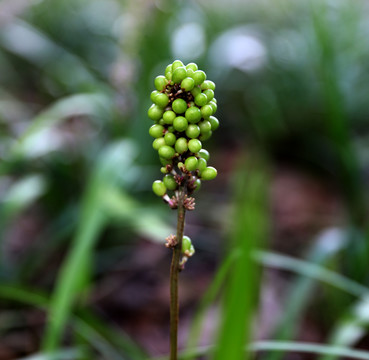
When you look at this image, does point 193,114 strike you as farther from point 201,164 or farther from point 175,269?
point 175,269

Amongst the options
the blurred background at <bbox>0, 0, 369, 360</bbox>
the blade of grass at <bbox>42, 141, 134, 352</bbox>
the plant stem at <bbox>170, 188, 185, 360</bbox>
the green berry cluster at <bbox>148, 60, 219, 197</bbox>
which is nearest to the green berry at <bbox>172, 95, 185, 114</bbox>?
the green berry cluster at <bbox>148, 60, 219, 197</bbox>

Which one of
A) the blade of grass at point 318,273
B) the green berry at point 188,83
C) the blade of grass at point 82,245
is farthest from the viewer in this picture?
the blade of grass at point 318,273

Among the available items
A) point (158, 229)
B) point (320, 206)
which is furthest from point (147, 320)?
point (320, 206)

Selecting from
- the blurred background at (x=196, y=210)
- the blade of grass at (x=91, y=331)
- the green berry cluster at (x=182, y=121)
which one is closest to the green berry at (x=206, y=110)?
the green berry cluster at (x=182, y=121)

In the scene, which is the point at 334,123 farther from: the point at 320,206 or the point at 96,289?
the point at 96,289

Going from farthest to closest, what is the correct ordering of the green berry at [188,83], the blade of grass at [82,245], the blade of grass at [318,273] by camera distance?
the blade of grass at [318,273], the blade of grass at [82,245], the green berry at [188,83]

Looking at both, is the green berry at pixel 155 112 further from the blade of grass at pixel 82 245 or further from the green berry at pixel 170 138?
the blade of grass at pixel 82 245
